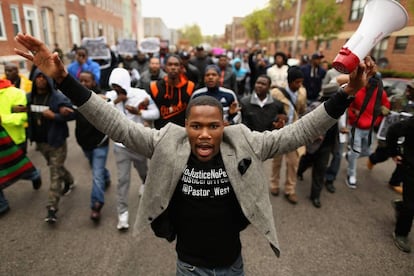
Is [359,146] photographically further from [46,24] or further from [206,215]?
[46,24]

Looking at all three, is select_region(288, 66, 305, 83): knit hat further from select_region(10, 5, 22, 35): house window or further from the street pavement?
select_region(10, 5, 22, 35): house window

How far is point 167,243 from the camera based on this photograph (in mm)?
3395

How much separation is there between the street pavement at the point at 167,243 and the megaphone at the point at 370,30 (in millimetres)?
2300

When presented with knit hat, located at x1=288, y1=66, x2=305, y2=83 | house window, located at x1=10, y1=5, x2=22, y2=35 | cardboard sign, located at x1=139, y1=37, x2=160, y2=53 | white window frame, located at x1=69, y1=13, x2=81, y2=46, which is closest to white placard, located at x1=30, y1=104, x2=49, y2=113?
house window, located at x1=10, y1=5, x2=22, y2=35

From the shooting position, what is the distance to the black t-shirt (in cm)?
168

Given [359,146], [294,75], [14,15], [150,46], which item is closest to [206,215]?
[294,75]

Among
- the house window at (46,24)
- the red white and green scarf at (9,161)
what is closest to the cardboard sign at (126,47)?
the red white and green scarf at (9,161)

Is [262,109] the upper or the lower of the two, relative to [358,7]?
lower

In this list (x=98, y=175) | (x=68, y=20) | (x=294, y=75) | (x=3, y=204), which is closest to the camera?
(x=98, y=175)

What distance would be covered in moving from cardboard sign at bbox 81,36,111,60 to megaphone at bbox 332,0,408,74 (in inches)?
305

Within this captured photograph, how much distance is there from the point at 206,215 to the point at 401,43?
212cm

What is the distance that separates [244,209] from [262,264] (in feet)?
5.72

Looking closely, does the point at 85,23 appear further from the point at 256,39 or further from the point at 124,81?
the point at 124,81

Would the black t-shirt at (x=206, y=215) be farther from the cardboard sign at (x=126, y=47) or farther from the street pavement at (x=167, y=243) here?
the cardboard sign at (x=126, y=47)
